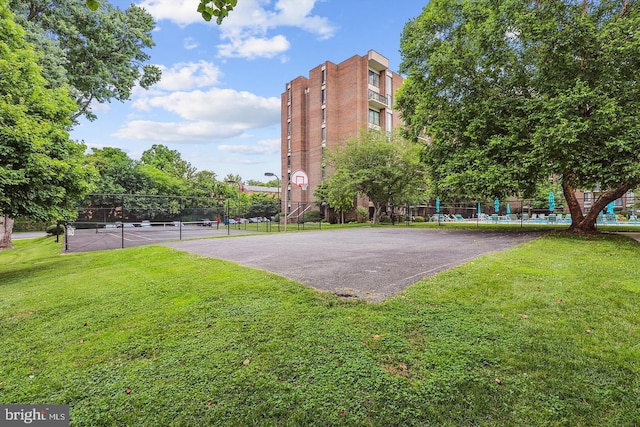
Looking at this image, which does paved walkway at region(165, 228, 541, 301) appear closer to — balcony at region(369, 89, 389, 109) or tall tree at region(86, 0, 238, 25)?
tall tree at region(86, 0, 238, 25)

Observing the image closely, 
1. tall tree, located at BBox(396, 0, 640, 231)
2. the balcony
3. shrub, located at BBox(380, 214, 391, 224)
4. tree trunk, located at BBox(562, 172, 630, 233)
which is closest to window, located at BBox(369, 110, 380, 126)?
the balcony

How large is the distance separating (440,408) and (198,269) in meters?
5.50

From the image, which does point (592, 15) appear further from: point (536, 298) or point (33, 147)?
point (33, 147)

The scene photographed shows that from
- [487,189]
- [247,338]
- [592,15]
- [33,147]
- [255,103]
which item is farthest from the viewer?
[255,103]

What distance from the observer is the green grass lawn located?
7.04ft

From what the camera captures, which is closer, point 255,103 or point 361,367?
point 361,367

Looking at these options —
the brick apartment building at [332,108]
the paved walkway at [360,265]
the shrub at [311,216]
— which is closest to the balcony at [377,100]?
the brick apartment building at [332,108]

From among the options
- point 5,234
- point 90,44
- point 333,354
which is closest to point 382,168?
point 90,44

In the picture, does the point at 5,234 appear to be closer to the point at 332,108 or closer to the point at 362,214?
the point at 362,214

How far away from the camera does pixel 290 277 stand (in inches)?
214

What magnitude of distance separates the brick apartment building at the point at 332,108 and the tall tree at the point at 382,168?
21.1 ft

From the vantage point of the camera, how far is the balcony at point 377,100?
3281 centimetres

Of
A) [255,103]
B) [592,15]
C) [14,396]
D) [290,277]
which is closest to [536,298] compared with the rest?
[290,277]

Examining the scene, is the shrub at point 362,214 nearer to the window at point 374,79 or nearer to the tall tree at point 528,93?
the window at point 374,79
